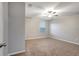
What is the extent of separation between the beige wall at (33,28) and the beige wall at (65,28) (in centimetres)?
24

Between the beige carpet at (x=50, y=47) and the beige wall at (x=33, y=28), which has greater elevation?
the beige wall at (x=33, y=28)

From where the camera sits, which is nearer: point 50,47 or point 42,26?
point 42,26

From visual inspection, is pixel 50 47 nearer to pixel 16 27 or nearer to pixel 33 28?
pixel 33 28

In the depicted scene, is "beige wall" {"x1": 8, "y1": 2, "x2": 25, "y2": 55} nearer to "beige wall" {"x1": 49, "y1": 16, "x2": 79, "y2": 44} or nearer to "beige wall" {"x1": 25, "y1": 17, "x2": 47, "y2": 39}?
"beige wall" {"x1": 25, "y1": 17, "x2": 47, "y2": 39}

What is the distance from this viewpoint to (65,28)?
1929 millimetres

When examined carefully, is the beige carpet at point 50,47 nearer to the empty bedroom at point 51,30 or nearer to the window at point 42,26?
the empty bedroom at point 51,30

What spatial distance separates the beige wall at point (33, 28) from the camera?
182 centimetres

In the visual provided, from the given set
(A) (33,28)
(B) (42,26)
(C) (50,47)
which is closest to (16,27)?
(A) (33,28)

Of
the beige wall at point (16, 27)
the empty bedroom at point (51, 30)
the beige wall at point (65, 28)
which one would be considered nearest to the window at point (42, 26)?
the empty bedroom at point (51, 30)

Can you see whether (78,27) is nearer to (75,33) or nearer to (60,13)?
(75,33)

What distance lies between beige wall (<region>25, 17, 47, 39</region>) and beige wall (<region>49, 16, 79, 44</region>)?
0.24m

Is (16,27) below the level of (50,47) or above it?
above

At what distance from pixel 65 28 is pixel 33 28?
662 millimetres

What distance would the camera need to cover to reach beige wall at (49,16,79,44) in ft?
6.11
